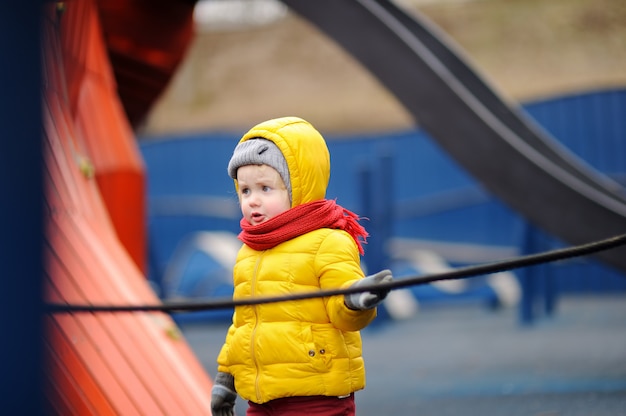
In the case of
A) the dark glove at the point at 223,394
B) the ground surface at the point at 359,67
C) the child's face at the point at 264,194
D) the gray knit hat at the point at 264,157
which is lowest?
the dark glove at the point at 223,394

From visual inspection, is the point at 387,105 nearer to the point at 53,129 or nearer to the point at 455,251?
the point at 455,251

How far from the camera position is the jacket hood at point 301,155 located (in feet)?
6.54

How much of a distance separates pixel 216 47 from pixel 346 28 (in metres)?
20.1

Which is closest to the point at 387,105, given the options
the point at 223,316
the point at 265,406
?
the point at 223,316

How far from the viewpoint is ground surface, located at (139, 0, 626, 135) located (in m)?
20.0

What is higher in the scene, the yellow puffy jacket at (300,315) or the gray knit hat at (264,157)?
the gray knit hat at (264,157)

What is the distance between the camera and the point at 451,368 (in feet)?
17.4

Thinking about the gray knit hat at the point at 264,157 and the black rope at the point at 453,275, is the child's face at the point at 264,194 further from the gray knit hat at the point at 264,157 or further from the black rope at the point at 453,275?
the black rope at the point at 453,275

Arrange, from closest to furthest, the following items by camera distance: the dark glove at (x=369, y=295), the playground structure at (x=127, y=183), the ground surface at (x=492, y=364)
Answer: the dark glove at (x=369, y=295) → the playground structure at (x=127, y=183) → the ground surface at (x=492, y=364)

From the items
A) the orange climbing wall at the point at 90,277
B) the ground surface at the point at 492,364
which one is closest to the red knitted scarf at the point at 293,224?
the orange climbing wall at the point at 90,277

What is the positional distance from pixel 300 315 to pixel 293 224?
0.20 meters

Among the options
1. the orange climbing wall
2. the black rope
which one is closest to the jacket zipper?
the black rope

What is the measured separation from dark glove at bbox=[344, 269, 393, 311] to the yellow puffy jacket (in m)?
0.04

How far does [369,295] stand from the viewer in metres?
1.77
